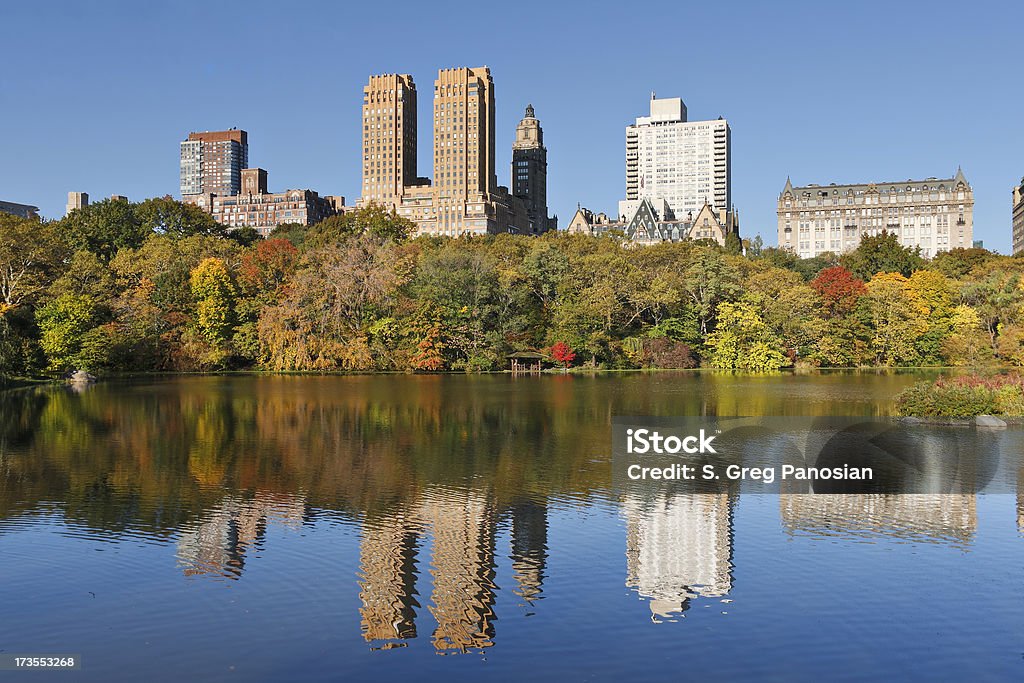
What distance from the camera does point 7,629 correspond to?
9.85 m

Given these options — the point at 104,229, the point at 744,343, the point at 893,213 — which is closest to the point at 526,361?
the point at 744,343

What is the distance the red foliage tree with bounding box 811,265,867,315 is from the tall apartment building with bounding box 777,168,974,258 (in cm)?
8540

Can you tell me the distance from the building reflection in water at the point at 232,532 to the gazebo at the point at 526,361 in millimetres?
47754

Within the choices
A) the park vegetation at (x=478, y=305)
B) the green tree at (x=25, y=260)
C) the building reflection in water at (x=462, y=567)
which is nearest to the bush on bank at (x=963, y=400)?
the building reflection in water at (x=462, y=567)

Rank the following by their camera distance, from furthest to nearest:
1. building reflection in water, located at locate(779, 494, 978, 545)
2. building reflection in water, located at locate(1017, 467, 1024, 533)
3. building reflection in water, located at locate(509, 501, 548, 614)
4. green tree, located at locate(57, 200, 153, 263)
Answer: green tree, located at locate(57, 200, 153, 263) → building reflection in water, located at locate(1017, 467, 1024, 533) → building reflection in water, located at locate(779, 494, 978, 545) → building reflection in water, located at locate(509, 501, 548, 614)

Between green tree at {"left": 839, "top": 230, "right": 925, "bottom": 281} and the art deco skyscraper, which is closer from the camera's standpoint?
green tree at {"left": 839, "top": 230, "right": 925, "bottom": 281}

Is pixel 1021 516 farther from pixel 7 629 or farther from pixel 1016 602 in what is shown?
pixel 7 629

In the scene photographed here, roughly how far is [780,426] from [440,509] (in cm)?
1478

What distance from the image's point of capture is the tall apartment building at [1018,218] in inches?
6644

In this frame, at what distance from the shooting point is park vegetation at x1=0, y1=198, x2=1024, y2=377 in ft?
207

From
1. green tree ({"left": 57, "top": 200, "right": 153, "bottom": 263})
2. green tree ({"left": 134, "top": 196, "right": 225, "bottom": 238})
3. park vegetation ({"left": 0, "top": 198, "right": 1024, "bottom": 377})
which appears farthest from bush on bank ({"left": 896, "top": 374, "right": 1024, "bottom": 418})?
green tree ({"left": 134, "top": 196, "right": 225, "bottom": 238})

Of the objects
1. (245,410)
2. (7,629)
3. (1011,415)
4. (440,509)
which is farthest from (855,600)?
(245,410)

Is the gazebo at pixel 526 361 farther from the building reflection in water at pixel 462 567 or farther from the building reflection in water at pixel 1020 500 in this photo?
the building reflection in water at pixel 462 567

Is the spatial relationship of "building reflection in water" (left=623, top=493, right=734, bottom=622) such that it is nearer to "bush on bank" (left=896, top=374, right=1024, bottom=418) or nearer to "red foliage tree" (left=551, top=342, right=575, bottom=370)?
→ "bush on bank" (left=896, top=374, right=1024, bottom=418)
